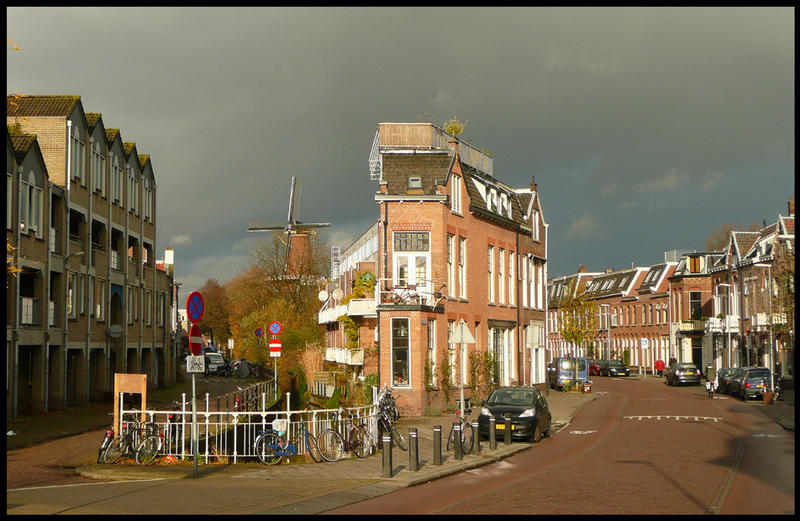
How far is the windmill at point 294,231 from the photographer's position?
256 ft

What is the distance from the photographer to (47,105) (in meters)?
40.6

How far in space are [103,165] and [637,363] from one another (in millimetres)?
64565

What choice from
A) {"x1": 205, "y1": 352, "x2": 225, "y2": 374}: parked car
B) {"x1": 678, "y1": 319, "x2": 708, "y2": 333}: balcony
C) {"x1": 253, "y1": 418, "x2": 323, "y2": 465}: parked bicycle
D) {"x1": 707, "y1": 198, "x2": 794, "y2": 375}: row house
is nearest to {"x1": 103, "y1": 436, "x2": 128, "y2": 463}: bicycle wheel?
{"x1": 253, "y1": 418, "x2": 323, "y2": 465}: parked bicycle

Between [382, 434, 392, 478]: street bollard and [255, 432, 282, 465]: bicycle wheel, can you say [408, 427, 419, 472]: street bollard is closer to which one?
[382, 434, 392, 478]: street bollard

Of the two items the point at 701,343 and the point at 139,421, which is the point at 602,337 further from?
the point at 139,421

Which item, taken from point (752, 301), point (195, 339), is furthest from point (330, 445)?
point (752, 301)

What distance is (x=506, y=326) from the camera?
142 feet

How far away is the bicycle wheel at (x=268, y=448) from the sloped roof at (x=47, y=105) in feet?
84.7

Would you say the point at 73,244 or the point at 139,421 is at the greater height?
the point at 73,244

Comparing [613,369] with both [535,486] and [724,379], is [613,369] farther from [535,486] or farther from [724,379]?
[535,486]

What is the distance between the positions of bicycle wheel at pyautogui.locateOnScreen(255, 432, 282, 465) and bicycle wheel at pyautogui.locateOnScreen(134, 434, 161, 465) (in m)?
2.21

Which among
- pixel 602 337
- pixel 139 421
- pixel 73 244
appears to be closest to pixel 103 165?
pixel 73 244

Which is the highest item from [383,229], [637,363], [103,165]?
[103,165]

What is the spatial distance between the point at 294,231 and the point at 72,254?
48922mm
